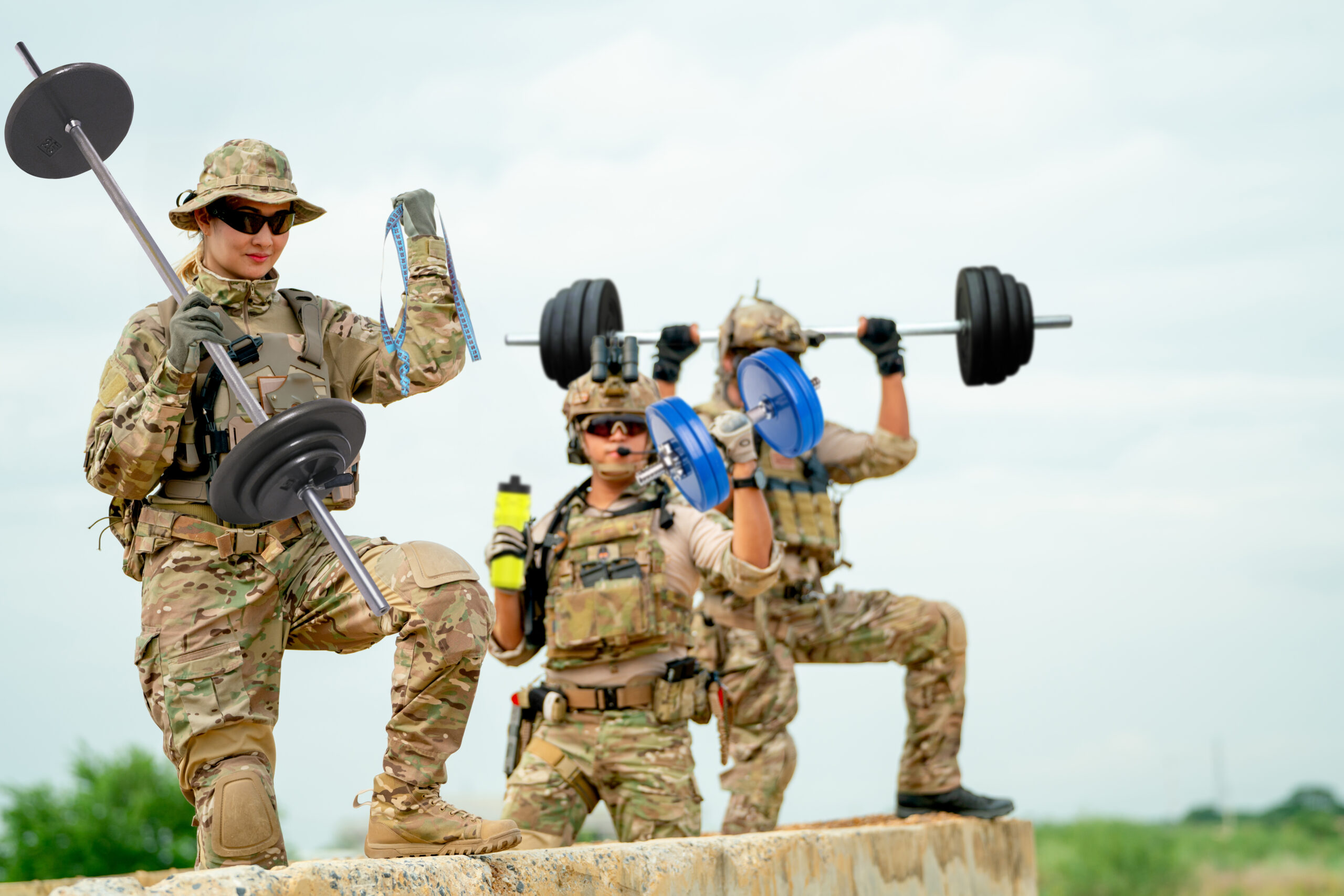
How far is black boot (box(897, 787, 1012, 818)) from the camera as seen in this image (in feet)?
26.6

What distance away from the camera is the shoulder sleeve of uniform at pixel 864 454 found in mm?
8375

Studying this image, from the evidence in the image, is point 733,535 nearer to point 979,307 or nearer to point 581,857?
point 581,857

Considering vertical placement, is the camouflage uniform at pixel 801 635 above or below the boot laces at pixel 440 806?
above

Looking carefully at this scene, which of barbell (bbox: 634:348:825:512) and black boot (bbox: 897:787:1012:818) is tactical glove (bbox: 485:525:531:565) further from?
black boot (bbox: 897:787:1012:818)

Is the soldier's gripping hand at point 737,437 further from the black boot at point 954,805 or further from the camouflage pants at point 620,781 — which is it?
the black boot at point 954,805

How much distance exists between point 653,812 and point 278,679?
95.2 inches

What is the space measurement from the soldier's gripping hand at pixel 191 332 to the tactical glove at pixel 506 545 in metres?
2.89

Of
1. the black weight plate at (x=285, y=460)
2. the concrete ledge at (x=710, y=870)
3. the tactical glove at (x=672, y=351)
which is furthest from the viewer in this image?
the tactical glove at (x=672, y=351)

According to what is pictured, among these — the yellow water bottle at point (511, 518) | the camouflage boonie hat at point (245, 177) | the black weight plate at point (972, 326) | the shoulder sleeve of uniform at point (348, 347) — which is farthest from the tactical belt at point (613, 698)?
the black weight plate at point (972, 326)

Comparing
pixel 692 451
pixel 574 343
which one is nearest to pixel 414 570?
pixel 692 451

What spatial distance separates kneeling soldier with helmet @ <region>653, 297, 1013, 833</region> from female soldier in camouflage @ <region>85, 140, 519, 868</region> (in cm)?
351

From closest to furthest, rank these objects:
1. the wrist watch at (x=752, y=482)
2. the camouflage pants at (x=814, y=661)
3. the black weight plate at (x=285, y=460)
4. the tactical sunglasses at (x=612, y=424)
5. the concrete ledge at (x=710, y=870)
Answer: the concrete ledge at (x=710, y=870), the black weight plate at (x=285, y=460), the wrist watch at (x=752, y=482), the tactical sunglasses at (x=612, y=424), the camouflage pants at (x=814, y=661)

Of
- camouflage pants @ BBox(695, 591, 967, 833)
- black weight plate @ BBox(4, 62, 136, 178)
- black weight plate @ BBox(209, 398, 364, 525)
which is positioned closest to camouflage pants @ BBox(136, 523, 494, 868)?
black weight plate @ BBox(209, 398, 364, 525)

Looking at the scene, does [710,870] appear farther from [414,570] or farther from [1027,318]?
[1027,318]
